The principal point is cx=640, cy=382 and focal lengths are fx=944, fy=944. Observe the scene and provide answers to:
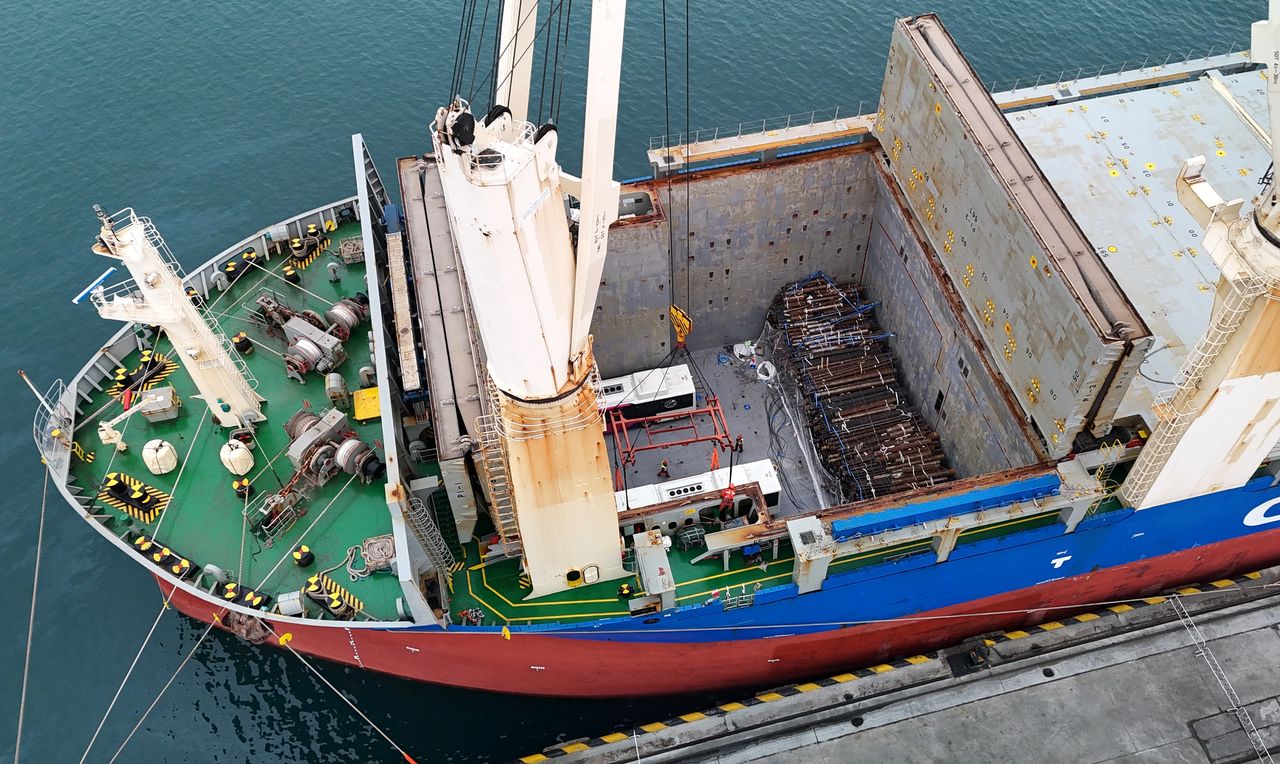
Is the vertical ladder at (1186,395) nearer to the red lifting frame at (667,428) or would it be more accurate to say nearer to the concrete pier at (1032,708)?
the concrete pier at (1032,708)

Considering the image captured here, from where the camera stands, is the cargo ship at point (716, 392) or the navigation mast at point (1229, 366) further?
the cargo ship at point (716, 392)

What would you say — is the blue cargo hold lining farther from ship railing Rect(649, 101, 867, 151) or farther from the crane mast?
ship railing Rect(649, 101, 867, 151)

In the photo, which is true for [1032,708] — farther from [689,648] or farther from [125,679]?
[125,679]

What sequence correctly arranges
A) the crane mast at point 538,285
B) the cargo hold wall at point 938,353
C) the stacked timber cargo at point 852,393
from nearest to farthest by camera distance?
the crane mast at point 538,285
the cargo hold wall at point 938,353
the stacked timber cargo at point 852,393

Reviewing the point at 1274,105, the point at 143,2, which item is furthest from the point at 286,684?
the point at 143,2

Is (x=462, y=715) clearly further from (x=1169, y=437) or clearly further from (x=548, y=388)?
(x=1169, y=437)

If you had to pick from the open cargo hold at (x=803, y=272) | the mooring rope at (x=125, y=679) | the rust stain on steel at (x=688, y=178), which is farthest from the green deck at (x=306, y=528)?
the rust stain on steel at (x=688, y=178)

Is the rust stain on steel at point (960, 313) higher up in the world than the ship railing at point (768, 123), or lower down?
lower down
